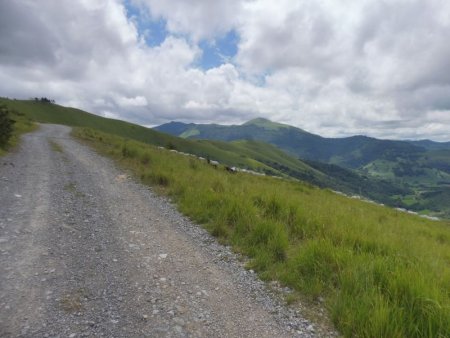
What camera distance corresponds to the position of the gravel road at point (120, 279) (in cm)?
508

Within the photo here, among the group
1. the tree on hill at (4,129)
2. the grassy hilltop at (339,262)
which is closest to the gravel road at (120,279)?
the grassy hilltop at (339,262)

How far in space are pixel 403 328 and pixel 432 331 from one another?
49cm

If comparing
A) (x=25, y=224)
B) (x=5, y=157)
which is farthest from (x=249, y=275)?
(x=5, y=157)

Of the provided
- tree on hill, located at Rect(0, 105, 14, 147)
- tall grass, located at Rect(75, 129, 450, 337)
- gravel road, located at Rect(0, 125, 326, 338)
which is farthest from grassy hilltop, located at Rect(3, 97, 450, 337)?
tree on hill, located at Rect(0, 105, 14, 147)

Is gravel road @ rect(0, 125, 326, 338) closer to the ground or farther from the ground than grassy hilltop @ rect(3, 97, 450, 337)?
closer to the ground

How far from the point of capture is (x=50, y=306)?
5266 millimetres

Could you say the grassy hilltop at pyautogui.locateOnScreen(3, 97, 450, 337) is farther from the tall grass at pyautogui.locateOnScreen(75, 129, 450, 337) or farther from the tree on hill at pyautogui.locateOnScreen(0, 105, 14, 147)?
the tree on hill at pyautogui.locateOnScreen(0, 105, 14, 147)

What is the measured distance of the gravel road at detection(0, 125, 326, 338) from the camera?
5.08 meters

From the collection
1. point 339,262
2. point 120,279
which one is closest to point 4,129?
point 120,279

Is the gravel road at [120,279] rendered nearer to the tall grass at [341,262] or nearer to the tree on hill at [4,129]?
the tall grass at [341,262]

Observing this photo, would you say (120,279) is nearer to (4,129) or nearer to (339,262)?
(339,262)

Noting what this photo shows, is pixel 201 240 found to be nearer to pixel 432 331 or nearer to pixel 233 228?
pixel 233 228

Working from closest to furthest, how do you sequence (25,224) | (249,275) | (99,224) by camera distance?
(249,275)
(25,224)
(99,224)

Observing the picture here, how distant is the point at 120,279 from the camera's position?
646cm
